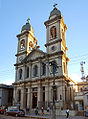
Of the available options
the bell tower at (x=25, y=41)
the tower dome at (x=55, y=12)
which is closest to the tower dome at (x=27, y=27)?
the bell tower at (x=25, y=41)

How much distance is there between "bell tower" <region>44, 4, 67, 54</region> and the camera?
38000 mm

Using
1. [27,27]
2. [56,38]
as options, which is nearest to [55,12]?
[56,38]

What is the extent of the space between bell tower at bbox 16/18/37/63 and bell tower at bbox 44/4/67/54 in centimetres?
771

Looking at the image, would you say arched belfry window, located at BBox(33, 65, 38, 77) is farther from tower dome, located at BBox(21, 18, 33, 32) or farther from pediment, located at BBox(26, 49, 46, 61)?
tower dome, located at BBox(21, 18, 33, 32)

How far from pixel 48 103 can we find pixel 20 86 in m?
11.7

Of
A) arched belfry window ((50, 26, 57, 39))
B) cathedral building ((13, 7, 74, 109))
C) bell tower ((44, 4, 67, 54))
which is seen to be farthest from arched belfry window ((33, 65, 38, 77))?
arched belfry window ((50, 26, 57, 39))

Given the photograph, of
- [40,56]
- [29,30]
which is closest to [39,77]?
[40,56]

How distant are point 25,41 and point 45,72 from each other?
1383 cm

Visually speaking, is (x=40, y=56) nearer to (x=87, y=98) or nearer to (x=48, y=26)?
(x=48, y=26)

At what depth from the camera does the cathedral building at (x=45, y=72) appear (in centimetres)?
3394

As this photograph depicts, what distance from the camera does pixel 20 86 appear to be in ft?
135

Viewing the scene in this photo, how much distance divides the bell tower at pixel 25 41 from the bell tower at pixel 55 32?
7.71 meters

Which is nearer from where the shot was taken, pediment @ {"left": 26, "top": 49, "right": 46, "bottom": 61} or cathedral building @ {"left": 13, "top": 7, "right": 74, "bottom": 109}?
cathedral building @ {"left": 13, "top": 7, "right": 74, "bottom": 109}

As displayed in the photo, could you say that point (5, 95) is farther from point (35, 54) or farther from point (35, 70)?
point (35, 54)
